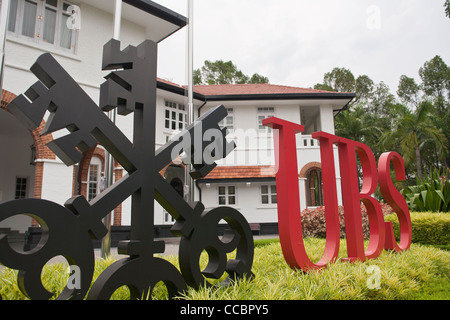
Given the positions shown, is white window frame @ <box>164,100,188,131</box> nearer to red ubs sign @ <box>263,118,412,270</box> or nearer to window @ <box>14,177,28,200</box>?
window @ <box>14,177,28,200</box>

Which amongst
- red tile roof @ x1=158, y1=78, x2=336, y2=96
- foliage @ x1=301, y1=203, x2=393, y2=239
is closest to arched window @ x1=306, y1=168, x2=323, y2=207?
red tile roof @ x1=158, y1=78, x2=336, y2=96

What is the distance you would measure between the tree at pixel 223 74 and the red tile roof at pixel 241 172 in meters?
17.0

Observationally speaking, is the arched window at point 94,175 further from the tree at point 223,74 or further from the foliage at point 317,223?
the tree at point 223,74

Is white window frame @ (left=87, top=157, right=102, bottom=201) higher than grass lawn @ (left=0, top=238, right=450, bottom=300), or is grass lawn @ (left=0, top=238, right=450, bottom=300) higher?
white window frame @ (left=87, top=157, right=102, bottom=201)

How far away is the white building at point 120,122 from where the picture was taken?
998cm

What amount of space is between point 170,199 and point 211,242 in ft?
1.87

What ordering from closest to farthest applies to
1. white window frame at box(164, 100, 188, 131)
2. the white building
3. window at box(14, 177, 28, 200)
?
the white building → window at box(14, 177, 28, 200) → white window frame at box(164, 100, 188, 131)

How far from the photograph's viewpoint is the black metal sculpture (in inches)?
86.5

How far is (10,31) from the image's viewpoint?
9.70 metres

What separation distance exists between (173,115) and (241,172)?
4.30 m

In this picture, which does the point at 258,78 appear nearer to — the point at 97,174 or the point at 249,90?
the point at 249,90

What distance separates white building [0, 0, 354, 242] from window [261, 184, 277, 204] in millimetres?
50
